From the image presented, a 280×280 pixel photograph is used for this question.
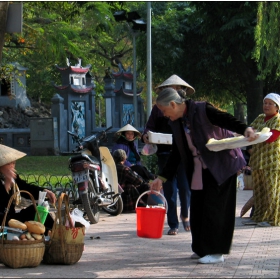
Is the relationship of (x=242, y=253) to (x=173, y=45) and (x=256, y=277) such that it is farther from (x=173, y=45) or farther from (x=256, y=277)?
(x=173, y=45)

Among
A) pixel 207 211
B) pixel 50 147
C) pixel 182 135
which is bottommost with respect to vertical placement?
pixel 50 147

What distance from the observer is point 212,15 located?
3231cm

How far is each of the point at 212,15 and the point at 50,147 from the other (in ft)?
31.5

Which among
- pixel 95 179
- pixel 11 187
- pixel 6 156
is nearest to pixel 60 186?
pixel 95 179

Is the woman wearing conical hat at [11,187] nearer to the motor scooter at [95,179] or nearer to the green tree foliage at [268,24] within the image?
the motor scooter at [95,179]

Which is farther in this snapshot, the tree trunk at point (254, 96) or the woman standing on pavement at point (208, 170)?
the tree trunk at point (254, 96)

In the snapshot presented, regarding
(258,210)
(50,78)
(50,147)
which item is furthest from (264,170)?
(50,78)

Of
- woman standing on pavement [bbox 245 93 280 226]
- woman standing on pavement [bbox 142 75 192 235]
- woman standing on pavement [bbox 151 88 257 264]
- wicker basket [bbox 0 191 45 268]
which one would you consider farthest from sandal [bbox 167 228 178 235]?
wicker basket [bbox 0 191 45 268]

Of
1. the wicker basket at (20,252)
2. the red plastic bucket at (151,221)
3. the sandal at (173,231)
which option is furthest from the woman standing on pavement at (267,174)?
the wicker basket at (20,252)

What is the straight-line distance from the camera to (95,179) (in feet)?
38.0

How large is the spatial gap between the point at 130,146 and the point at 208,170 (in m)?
5.69

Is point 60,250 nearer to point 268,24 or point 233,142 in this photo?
point 233,142

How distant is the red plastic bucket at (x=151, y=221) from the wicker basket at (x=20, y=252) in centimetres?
117

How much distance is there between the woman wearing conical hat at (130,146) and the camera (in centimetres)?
1273
